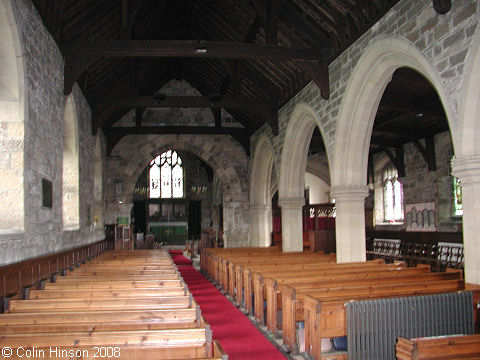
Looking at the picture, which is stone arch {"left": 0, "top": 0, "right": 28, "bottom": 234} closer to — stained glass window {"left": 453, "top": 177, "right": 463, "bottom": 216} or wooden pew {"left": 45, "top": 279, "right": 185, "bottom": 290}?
wooden pew {"left": 45, "top": 279, "right": 185, "bottom": 290}

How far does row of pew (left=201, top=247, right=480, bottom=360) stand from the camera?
427 cm

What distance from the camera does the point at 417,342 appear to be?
10.0 feet

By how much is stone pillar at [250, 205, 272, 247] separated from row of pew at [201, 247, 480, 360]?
7.56 meters

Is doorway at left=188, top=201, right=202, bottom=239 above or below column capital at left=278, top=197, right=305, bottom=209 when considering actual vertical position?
below

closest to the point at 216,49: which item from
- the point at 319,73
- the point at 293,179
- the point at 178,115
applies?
the point at 319,73

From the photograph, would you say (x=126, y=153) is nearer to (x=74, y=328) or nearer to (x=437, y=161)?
(x=437, y=161)

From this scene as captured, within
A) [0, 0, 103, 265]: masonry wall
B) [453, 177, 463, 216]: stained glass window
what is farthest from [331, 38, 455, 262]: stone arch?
[453, 177, 463, 216]: stained glass window

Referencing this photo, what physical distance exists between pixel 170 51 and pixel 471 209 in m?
5.39

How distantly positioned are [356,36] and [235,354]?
4.99 m

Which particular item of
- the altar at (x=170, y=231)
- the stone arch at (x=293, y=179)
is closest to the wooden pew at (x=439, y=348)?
the stone arch at (x=293, y=179)

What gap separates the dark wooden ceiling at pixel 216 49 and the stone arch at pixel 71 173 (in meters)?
1.03

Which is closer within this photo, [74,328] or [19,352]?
[19,352]

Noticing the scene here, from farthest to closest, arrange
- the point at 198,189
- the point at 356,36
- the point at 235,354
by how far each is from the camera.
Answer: the point at 198,189
the point at 356,36
the point at 235,354

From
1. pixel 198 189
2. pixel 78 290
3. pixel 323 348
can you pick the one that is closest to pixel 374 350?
pixel 323 348
